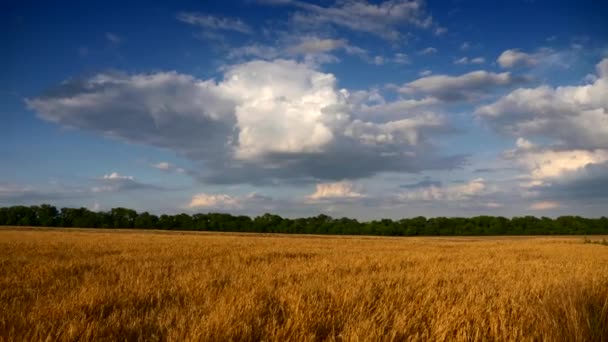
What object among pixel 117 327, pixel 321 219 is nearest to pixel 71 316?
pixel 117 327

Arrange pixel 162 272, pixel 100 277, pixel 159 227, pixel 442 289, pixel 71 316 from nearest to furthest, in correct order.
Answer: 1. pixel 71 316
2. pixel 442 289
3. pixel 100 277
4. pixel 162 272
5. pixel 159 227

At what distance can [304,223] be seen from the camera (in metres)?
121

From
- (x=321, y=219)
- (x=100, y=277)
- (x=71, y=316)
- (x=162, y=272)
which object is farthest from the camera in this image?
(x=321, y=219)

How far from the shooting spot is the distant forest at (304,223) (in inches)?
4257

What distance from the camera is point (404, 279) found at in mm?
8375

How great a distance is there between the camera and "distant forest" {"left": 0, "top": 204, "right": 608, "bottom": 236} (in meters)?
108

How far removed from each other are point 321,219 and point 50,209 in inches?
2772

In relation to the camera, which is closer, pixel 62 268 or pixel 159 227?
pixel 62 268

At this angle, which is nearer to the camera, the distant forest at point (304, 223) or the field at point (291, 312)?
the field at point (291, 312)

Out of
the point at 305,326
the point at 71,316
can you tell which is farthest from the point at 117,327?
the point at 305,326

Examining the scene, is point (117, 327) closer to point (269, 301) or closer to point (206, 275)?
point (269, 301)

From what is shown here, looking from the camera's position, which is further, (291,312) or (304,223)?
(304,223)

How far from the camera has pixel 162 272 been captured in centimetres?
946

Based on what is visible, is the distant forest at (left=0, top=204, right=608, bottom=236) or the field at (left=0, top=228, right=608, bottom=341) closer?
the field at (left=0, top=228, right=608, bottom=341)
